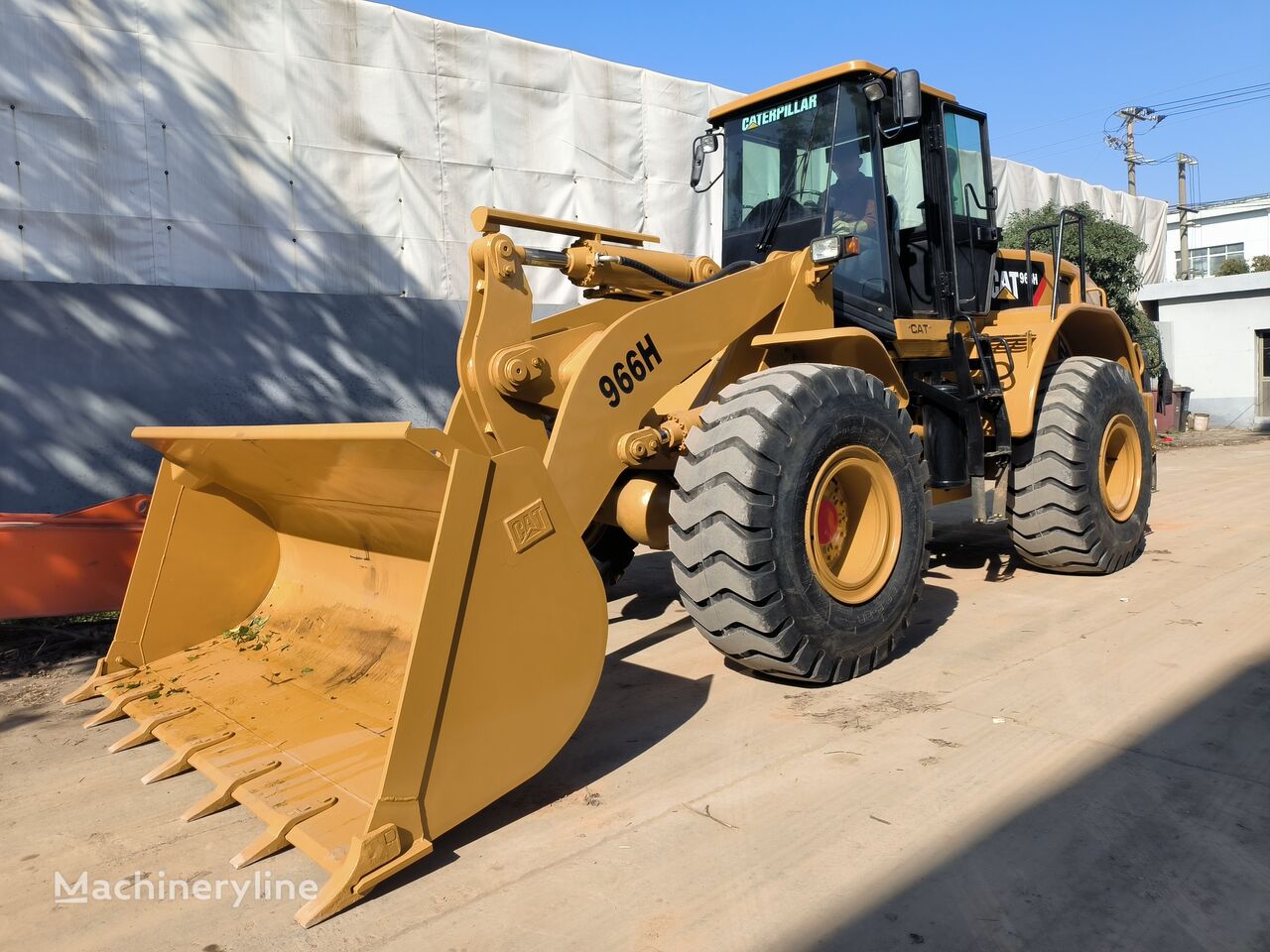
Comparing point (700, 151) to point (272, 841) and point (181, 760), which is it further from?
point (272, 841)

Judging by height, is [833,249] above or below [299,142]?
below

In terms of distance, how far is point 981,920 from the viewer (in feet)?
7.89

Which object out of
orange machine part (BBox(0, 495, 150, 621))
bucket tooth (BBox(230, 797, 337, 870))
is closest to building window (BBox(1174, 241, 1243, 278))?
orange machine part (BBox(0, 495, 150, 621))

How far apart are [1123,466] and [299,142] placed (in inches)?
328

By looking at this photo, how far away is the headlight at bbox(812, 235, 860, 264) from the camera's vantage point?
4758 millimetres

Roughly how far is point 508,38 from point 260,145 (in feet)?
10.7

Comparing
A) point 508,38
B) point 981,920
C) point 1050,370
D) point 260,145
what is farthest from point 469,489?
point 508,38

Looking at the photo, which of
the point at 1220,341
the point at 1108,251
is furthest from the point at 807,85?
the point at 1220,341

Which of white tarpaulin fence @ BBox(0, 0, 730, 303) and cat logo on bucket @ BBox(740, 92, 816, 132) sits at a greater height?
white tarpaulin fence @ BBox(0, 0, 730, 303)

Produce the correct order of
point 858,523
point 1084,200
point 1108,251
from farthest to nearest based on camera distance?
point 1084,200, point 1108,251, point 858,523

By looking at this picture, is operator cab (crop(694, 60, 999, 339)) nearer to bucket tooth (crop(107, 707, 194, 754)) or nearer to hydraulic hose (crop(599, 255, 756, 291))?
hydraulic hose (crop(599, 255, 756, 291))

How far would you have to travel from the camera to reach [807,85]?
212 inches

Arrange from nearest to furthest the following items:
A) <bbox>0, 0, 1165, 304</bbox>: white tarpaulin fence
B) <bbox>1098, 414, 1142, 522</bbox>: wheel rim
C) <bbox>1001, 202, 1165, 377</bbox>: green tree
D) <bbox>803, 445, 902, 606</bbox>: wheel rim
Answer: <bbox>803, 445, 902, 606</bbox>: wheel rim → <bbox>1098, 414, 1142, 522</bbox>: wheel rim → <bbox>0, 0, 1165, 304</bbox>: white tarpaulin fence → <bbox>1001, 202, 1165, 377</bbox>: green tree

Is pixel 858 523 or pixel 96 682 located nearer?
pixel 96 682
